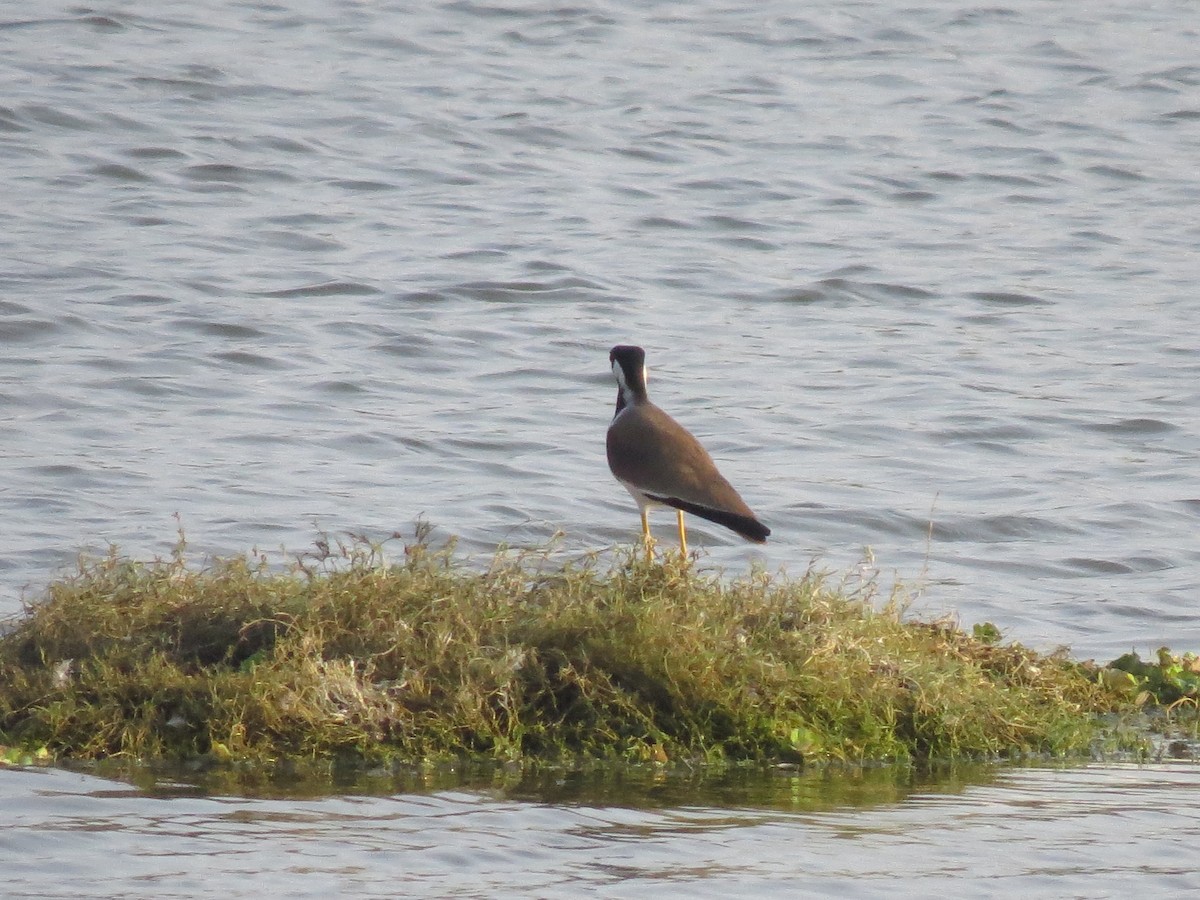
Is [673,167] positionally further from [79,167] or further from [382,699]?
[382,699]

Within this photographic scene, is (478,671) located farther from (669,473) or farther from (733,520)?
(669,473)

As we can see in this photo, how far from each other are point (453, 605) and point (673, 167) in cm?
1837

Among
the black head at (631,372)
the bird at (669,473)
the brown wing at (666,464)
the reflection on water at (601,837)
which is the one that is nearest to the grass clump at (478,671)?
the reflection on water at (601,837)

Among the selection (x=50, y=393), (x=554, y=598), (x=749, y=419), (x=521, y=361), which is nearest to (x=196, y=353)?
(x=50, y=393)

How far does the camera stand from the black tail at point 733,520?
27.4ft

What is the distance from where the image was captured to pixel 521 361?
17406mm

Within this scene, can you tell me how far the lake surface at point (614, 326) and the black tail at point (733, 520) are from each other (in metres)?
0.69

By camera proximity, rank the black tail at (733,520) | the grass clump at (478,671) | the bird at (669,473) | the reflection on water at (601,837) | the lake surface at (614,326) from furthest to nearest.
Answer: the bird at (669,473)
the black tail at (733,520)
the grass clump at (478,671)
the lake surface at (614,326)
the reflection on water at (601,837)

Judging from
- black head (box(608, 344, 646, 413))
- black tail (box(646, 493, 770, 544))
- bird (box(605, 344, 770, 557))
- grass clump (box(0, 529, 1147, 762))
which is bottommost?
grass clump (box(0, 529, 1147, 762))

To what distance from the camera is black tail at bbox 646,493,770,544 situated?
8.35 m

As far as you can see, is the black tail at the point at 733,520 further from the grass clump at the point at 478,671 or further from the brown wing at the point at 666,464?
the grass clump at the point at 478,671

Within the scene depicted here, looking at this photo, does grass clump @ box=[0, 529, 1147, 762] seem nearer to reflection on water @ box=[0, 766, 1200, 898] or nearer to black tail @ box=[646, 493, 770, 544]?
reflection on water @ box=[0, 766, 1200, 898]

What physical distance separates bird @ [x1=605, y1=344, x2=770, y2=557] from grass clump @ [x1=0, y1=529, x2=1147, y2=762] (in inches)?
23.5

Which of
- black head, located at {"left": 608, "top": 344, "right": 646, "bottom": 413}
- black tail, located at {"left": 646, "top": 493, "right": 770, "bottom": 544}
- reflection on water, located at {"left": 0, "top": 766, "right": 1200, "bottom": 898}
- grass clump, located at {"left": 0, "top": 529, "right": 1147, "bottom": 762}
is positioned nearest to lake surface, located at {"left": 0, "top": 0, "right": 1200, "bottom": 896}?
reflection on water, located at {"left": 0, "top": 766, "right": 1200, "bottom": 898}
